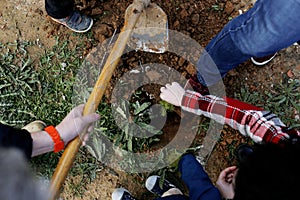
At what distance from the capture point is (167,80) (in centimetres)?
205

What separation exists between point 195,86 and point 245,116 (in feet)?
1.24

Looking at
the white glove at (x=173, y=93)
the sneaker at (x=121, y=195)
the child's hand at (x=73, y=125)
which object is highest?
the white glove at (x=173, y=93)

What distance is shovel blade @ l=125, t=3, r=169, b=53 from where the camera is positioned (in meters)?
1.95

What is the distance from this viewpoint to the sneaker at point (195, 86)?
196cm

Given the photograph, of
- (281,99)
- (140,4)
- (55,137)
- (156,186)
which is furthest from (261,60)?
(55,137)

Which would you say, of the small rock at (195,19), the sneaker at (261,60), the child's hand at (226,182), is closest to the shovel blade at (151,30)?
the small rock at (195,19)

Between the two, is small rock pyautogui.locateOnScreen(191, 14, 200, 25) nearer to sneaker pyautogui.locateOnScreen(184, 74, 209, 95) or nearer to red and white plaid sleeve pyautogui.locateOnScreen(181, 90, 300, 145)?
sneaker pyautogui.locateOnScreen(184, 74, 209, 95)

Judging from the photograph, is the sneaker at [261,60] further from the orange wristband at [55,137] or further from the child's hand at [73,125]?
the orange wristband at [55,137]

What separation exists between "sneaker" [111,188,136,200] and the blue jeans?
0.79 metres

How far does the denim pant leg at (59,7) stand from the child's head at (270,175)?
3.77ft

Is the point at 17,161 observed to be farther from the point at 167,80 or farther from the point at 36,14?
the point at 36,14

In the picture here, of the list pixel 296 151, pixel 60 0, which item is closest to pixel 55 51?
pixel 60 0

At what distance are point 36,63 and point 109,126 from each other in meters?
0.54

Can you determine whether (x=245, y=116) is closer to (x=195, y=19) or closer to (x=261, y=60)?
(x=261, y=60)
